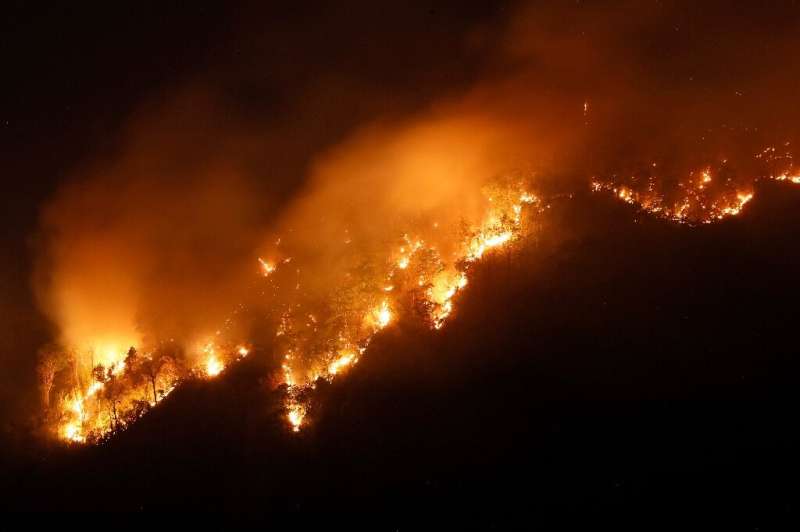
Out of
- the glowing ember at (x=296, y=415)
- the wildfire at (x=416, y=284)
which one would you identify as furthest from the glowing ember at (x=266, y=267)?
the glowing ember at (x=296, y=415)

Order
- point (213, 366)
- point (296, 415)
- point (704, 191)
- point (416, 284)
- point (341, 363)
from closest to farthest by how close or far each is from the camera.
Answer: point (296, 415) < point (341, 363) < point (704, 191) < point (416, 284) < point (213, 366)

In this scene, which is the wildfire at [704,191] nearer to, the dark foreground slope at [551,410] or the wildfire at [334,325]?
the dark foreground slope at [551,410]

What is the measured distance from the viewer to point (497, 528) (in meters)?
11.1

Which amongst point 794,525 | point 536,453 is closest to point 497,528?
→ point 536,453

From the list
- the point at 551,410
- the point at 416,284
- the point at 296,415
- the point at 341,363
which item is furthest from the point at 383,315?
the point at 551,410

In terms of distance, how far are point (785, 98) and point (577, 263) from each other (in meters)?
10.9

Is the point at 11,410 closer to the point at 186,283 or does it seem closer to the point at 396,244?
the point at 186,283

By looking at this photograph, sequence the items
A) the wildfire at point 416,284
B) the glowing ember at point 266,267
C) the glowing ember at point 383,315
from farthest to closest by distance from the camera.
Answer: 1. the glowing ember at point 266,267
2. the glowing ember at point 383,315
3. the wildfire at point 416,284

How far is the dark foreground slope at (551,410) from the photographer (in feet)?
37.4

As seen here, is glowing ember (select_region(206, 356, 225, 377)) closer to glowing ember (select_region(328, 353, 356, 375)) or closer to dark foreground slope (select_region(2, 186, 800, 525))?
dark foreground slope (select_region(2, 186, 800, 525))

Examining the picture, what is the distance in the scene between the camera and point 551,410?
1344cm

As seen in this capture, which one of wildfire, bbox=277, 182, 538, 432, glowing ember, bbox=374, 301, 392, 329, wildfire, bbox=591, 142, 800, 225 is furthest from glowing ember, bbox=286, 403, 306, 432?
wildfire, bbox=591, 142, 800, 225

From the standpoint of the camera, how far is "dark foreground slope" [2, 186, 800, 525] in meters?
11.4

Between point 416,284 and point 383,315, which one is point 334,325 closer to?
point 383,315
